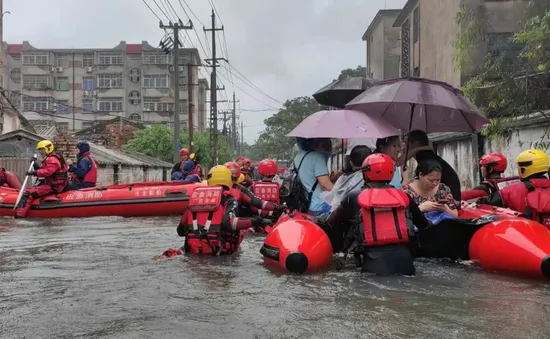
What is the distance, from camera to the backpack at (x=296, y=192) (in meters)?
6.63

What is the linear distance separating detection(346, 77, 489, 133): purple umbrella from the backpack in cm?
105

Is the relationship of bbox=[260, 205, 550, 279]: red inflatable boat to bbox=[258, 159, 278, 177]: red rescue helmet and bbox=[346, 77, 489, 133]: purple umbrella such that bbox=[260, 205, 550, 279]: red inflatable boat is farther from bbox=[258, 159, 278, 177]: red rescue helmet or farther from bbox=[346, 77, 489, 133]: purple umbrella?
bbox=[258, 159, 278, 177]: red rescue helmet

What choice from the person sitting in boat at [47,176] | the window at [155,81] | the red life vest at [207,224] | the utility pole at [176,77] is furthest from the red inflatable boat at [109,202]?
the window at [155,81]

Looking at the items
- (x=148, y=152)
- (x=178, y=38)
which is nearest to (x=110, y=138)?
(x=148, y=152)

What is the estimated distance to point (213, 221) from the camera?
6.35m

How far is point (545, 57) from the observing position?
960 cm

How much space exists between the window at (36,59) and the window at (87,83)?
4371 mm

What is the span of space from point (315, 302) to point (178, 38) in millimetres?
24286

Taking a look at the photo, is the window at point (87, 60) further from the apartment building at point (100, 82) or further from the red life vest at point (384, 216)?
the red life vest at point (384, 216)

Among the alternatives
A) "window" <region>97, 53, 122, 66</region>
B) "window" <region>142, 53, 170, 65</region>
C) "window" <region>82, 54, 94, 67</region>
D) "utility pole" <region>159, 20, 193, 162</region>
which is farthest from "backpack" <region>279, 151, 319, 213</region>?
"window" <region>82, 54, 94, 67</region>

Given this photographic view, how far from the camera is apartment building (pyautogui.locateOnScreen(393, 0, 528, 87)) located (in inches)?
725

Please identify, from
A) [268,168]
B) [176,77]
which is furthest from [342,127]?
[176,77]

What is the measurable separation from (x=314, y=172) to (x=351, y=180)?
0.67 m

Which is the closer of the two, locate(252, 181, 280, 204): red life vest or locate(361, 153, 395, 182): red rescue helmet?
locate(361, 153, 395, 182): red rescue helmet
